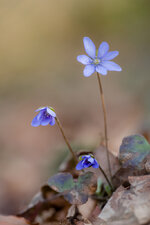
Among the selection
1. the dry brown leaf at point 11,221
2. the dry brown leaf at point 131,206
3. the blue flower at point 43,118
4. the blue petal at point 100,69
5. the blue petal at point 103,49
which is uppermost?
the blue petal at point 103,49

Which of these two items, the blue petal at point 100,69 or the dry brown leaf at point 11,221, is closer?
the blue petal at point 100,69

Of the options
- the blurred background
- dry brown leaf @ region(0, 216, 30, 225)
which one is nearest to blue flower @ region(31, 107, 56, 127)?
dry brown leaf @ region(0, 216, 30, 225)

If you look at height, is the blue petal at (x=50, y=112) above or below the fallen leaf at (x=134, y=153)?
above

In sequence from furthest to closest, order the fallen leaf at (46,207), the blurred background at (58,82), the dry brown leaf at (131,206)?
1. the blurred background at (58,82)
2. the fallen leaf at (46,207)
3. the dry brown leaf at (131,206)

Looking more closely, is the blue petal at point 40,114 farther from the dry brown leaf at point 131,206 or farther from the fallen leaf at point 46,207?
the fallen leaf at point 46,207

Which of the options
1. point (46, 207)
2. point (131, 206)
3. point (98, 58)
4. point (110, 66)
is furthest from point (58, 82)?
point (131, 206)

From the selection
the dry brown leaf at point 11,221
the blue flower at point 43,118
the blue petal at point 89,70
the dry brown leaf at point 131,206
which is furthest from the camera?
the dry brown leaf at point 11,221

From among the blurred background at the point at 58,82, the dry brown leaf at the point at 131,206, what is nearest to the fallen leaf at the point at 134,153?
the dry brown leaf at the point at 131,206

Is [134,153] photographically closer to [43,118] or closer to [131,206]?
[131,206]
